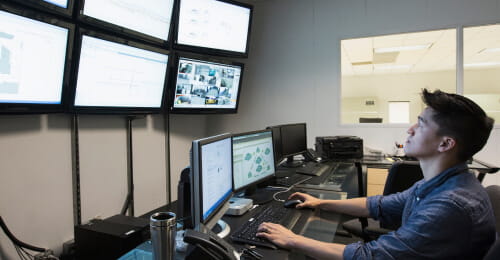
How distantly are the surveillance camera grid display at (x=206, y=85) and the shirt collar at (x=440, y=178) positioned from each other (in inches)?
87.4

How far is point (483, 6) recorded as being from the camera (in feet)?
9.86

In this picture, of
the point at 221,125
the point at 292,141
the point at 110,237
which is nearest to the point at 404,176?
the point at 292,141

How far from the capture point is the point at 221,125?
4043 millimetres

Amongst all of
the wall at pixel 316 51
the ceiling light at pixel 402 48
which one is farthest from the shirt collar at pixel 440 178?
the ceiling light at pixel 402 48

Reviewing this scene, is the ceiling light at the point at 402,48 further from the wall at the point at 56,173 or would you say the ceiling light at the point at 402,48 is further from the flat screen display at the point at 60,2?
the flat screen display at the point at 60,2

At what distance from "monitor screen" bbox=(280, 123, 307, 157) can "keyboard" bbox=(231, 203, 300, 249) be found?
1.05 m

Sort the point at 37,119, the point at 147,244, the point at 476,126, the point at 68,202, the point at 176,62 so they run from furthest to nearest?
1. the point at 176,62
2. the point at 68,202
3. the point at 37,119
4. the point at 147,244
5. the point at 476,126

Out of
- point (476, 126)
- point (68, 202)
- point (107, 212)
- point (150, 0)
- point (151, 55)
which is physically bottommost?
point (107, 212)

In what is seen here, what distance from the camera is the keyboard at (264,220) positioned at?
3.71ft

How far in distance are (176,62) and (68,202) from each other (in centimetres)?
140

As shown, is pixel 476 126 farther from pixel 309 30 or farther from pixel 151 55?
pixel 309 30

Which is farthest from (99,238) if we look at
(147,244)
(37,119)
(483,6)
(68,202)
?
(483,6)

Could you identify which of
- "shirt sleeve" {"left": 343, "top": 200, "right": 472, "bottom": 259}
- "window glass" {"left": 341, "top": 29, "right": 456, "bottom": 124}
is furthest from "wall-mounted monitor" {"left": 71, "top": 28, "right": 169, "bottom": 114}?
"window glass" {"left": 341, "top": 29, "right": 456, "bottom": 124}

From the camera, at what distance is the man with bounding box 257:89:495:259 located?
34.5 inches
